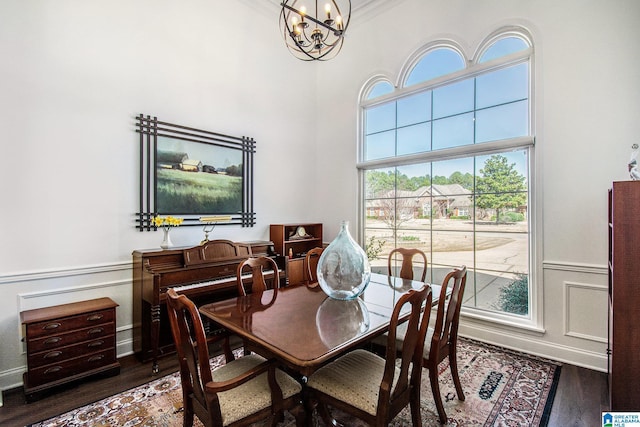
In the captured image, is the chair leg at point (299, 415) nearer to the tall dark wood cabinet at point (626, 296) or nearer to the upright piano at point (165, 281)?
the upright piano at point (165, 281)

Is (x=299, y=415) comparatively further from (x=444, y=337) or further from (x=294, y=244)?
(x=294, y=244)

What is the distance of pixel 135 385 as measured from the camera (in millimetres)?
2492

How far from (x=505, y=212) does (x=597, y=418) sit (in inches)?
72.0

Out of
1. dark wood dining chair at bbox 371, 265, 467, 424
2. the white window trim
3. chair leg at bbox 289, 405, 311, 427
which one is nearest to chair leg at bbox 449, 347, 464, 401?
dark wood dining chair at bbox 371, 265, 467, 424

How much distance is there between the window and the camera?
3197 millimetres

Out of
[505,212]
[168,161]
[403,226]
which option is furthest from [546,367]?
[168,161]

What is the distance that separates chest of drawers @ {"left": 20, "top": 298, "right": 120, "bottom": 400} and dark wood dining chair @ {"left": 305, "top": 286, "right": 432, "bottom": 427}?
75.1 inches

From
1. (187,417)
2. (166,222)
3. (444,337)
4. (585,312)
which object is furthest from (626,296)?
(166,222)

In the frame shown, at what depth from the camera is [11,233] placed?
8.22 ft

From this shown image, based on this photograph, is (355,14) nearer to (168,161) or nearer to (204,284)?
(168,161)

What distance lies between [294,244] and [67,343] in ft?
8.65

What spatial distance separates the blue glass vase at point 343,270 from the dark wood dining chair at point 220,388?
668mm

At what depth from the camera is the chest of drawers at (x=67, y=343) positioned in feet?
7.50

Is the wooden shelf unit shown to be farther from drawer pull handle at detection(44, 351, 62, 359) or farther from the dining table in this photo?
drawer pull handle at detection(44, 351, 62, 359)
